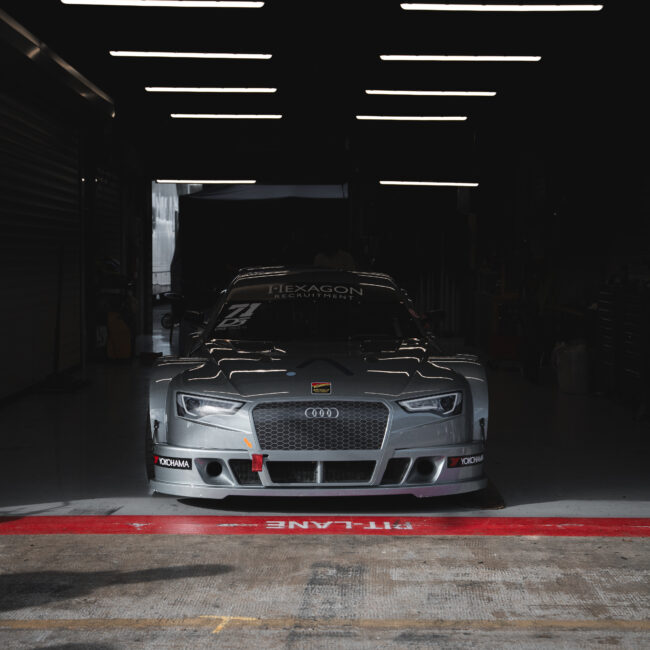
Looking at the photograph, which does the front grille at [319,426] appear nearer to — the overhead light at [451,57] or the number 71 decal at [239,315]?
the number 71 decal at [239,315]

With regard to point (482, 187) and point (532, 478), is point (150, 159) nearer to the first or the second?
point (482, 187)

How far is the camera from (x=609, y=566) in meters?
Answer: 4.80

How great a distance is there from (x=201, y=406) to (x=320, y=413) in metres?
0.65

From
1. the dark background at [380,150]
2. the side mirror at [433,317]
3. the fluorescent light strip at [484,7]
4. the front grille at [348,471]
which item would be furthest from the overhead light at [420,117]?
the front grille at [348,471]

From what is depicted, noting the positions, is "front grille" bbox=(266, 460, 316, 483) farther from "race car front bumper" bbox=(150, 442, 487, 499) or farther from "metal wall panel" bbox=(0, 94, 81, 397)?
"metal wall panel" bbox=(0, 94, 81, 397)

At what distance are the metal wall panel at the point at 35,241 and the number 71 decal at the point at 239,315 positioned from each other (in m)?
3.85

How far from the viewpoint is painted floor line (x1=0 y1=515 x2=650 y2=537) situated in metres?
5.39

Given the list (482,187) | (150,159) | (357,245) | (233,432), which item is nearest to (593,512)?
(233,432)

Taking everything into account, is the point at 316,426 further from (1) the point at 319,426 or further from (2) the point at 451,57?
(2) the point at 451,57

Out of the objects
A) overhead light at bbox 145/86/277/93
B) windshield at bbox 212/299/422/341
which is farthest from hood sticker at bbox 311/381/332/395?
overhead light at bbox 145/86/277/93

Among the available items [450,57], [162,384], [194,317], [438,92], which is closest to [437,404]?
[162,384]

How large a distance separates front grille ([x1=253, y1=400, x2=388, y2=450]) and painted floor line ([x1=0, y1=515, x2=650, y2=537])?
40 cm

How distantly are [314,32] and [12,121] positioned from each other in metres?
3.34

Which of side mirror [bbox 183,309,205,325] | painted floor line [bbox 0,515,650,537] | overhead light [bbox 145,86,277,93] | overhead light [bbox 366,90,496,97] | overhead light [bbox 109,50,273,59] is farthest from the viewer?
overhead light [bbox 145,86,277,93]
